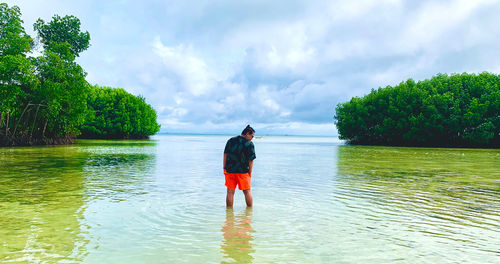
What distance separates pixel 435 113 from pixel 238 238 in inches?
2520

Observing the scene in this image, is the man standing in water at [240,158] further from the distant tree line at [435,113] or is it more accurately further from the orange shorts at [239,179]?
the distant tree line at [435,113]

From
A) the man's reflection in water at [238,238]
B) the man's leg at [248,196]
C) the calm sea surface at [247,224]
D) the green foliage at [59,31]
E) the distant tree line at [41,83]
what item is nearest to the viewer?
the man's reflection in water at [238,238]

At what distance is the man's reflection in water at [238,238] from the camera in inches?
209

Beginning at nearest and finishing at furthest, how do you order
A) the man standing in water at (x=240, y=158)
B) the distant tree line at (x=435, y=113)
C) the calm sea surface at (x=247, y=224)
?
the calm sea surface at (x=247, y=224), the man standing in water at (x=240, y=158), the distant tree line at (x=435, y=113)

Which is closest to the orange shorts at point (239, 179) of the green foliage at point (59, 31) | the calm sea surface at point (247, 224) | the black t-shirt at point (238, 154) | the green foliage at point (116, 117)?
the black t-shirt at point (238, 154)

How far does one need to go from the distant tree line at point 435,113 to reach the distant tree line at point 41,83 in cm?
5228

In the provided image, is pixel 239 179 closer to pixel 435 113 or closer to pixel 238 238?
pixel 238 238

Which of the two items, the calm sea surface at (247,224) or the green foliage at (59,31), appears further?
the green foliage at (59,31)

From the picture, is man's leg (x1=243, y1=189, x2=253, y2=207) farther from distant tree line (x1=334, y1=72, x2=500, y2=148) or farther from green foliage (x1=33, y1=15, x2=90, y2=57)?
distant tree line (x1=334, y1=72, x2=500, y2=148)

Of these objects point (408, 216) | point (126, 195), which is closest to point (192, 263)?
point (408, 216)

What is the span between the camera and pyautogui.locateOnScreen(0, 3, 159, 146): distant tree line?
36188 mm

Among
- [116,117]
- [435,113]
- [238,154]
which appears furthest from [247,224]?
[116,117]

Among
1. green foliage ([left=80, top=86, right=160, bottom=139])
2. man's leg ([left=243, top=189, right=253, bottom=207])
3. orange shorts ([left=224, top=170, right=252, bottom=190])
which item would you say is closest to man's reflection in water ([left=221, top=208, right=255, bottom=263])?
man's leg ([left=243, top=189, right=253, bottom=207])

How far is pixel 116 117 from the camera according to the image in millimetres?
86438
